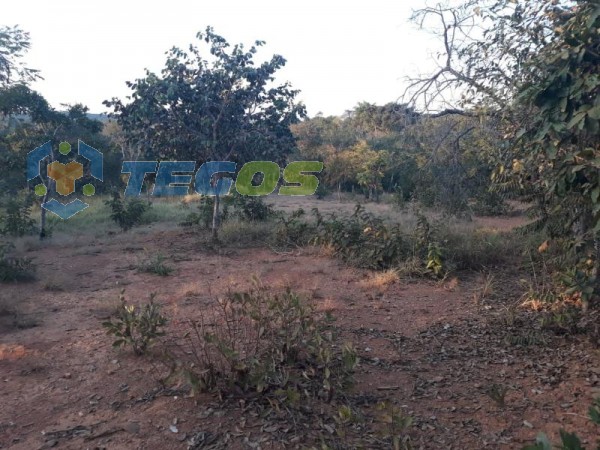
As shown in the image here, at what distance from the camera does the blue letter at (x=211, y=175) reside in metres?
9.64

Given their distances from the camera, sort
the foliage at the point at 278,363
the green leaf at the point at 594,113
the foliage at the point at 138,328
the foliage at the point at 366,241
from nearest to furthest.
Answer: the green leaf at the point at 594,113
the foliage at the point at 278,363
the foliage at the point at 138,328
the foliage at the point at 366,241

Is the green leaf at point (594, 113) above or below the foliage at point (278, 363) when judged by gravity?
above

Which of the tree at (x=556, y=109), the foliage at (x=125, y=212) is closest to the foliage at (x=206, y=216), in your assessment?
the foliage at (x=125, y=212)

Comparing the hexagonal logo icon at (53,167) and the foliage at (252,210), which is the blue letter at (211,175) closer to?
the foliage at (252,210)

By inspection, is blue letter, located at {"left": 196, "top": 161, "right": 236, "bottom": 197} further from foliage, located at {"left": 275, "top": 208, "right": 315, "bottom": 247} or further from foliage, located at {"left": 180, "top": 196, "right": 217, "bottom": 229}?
foliage, located at {"left": 275, "top": 208, "right": 315, "bottom": 247}

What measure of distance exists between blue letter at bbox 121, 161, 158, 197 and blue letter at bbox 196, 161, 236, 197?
0.88m

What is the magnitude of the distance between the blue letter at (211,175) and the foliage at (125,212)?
1823 mm

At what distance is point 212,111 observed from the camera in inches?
367

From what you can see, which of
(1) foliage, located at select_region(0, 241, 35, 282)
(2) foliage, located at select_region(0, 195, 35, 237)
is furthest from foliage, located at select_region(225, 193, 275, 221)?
(1) foliage, located at select_region(0, 241, 35, 282)

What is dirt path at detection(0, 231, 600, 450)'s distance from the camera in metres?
2.98

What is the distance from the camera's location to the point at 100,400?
3.36m

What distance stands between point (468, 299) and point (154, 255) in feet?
16.2

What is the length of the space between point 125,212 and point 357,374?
27.2 feet

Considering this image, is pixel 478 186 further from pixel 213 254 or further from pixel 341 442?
pixel 341 442
